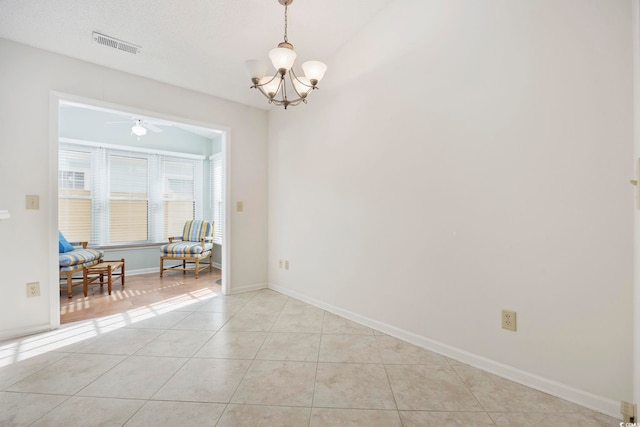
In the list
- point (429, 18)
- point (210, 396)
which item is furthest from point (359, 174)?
point (210, 396)

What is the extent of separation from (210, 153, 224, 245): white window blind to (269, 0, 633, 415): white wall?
336cm

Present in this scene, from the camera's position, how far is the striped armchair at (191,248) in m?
4.74

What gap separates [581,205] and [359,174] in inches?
64.6

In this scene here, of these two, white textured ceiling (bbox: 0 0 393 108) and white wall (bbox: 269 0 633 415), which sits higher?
white textured ceiling (bbox: 0 0 393 108)

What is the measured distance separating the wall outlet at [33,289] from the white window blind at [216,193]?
305 cm

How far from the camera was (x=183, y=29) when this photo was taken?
2.44m

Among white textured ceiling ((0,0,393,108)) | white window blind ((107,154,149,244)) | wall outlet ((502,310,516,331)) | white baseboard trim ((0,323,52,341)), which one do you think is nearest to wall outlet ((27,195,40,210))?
white baseboard trim ((0,323,52,341))

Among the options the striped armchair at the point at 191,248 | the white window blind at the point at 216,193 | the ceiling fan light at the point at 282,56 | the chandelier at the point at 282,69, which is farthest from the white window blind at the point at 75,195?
the ceiling fan light at the point at 282,56

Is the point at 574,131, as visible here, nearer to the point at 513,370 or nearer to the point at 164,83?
the point at 513,370

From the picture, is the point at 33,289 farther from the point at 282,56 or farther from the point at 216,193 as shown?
the point at 216,193

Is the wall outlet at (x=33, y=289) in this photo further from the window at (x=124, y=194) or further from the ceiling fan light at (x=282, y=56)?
the ceiling fan light at (x=282, y=56)

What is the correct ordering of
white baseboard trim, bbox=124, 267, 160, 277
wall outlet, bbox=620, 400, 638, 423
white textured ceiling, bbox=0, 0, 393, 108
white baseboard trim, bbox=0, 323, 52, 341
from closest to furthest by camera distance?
wall outlet, bbox=620, 400, 638, 423
white textured ceiling, bbox=0, 0, 393, 108
white baseboard trim, bbox=0, 323, 52, 341
white baseboard trim, bbox=124, 267, 160, 277

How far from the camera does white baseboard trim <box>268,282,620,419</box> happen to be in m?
1.49

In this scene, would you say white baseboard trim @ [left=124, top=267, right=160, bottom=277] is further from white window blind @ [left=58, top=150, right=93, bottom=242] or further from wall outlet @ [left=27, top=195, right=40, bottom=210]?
wall outlet @ [left=27, top=195, right=40, bottom=210]
